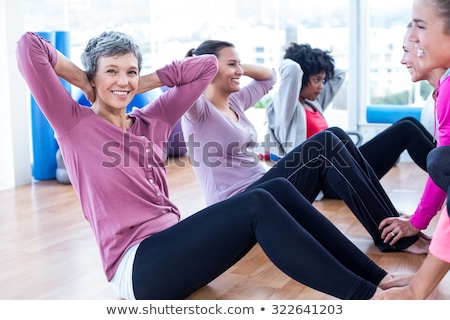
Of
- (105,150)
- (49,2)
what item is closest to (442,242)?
(105,150)

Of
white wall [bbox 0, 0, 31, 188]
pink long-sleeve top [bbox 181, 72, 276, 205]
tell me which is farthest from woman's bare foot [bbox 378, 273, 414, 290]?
white wall [bbox 0, 0, 31, 188]

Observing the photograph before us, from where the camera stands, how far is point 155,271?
193cm

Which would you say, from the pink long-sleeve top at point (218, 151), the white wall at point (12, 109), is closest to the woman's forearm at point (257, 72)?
the pink long-sleeve top at point (218, 151)

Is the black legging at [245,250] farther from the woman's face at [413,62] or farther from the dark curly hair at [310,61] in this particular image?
the dark curly hair at [310,61]

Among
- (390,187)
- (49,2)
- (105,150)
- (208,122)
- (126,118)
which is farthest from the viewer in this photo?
(49,2)

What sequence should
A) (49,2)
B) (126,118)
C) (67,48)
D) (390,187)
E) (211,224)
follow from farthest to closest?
1. (49,2)
2. (67,48)
3. (390,187)
4. (126,118)
5. (211,224)

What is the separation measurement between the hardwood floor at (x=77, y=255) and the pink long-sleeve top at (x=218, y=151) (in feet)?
1.14

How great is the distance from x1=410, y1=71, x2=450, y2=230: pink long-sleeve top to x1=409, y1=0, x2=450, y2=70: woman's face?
0.24m

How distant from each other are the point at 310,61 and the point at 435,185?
1.53 metres

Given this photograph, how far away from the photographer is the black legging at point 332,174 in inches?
103

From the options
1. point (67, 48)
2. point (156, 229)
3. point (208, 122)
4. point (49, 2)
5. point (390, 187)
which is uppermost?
point (49, 2)

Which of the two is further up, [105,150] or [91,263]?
[105,150]
